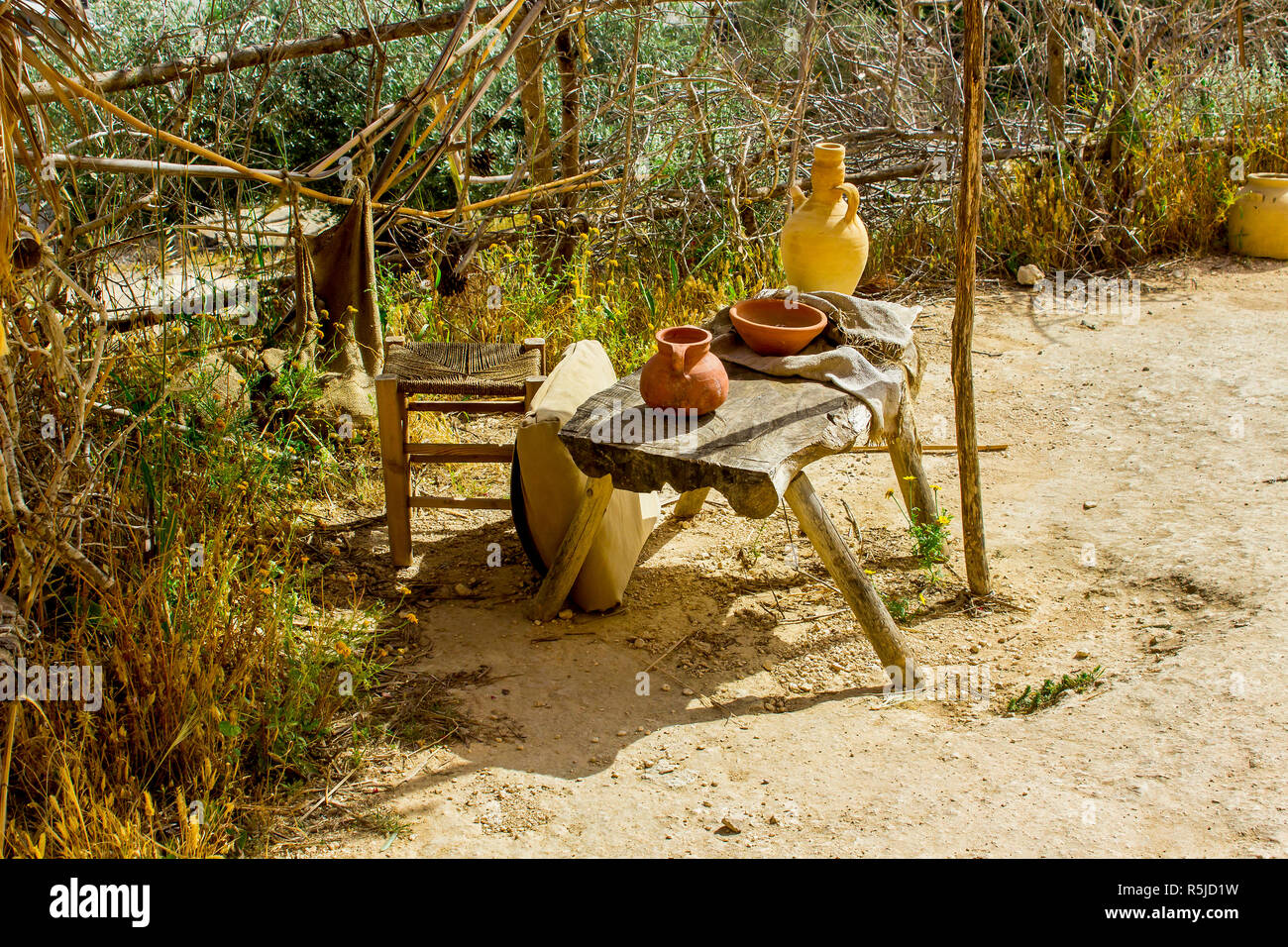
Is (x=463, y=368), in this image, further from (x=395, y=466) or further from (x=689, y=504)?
(x=689, y=504)

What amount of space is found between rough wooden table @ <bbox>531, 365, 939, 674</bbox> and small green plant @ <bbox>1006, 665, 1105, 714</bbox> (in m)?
0.32

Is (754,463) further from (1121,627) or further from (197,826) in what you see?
(197,826)

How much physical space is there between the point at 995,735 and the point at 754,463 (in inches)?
37.7

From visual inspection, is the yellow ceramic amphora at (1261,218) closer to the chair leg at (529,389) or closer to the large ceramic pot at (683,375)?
the large ceramic pot at (683,375)

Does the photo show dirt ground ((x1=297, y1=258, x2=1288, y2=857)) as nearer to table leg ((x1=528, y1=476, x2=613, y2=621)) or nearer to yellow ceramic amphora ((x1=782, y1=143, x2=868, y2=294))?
Result: table leg ((x1=528, y1=476, x2=613, y2=621))

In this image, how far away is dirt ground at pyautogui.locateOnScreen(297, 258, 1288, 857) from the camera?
2457 millimetres

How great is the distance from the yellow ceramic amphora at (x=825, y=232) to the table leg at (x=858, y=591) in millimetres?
1127

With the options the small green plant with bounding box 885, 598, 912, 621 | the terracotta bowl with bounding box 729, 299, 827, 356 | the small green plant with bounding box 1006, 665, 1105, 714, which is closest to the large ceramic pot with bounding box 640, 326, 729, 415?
the terracotta bowl with bounding box 729, 299, 827, 356

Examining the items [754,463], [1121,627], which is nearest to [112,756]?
[754,463]

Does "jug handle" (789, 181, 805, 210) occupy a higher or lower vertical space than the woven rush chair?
higher

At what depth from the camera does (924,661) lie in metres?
3.29

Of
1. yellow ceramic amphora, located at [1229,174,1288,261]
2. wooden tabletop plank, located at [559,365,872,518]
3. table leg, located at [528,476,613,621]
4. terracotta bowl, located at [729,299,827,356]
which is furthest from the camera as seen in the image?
yellow ceramic amphora, located at [1229,174,1288,261]

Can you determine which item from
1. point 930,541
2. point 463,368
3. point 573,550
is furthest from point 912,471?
point 463,368

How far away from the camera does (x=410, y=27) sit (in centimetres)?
482
